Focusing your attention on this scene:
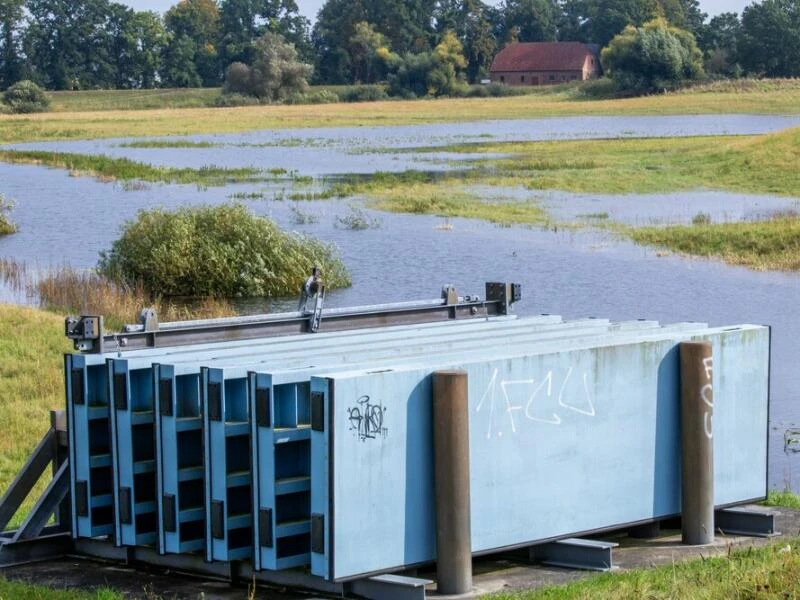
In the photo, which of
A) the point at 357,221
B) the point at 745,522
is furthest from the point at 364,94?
the point at 745,522

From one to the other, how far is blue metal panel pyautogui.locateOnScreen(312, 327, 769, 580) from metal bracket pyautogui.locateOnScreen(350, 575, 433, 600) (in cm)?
9

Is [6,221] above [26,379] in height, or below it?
above

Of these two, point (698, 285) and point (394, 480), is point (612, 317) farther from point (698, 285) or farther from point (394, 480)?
point (394, 480)

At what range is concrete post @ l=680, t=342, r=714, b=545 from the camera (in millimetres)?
10656

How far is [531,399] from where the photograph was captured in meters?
10.0

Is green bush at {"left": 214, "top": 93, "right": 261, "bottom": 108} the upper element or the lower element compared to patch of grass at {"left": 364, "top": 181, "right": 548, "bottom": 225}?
upper

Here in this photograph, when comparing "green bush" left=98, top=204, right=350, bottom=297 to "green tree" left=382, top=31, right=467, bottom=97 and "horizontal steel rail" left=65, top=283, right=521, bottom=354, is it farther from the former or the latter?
"green tree" left=382, top=31, right=467, bottom=97

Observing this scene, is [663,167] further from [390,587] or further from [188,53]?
[188,53]

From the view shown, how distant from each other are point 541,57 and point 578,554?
185 metres

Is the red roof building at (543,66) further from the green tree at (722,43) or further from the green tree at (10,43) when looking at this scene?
the green tree at (10,43)

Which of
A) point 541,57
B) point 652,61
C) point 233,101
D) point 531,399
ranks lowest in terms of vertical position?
point 531,399

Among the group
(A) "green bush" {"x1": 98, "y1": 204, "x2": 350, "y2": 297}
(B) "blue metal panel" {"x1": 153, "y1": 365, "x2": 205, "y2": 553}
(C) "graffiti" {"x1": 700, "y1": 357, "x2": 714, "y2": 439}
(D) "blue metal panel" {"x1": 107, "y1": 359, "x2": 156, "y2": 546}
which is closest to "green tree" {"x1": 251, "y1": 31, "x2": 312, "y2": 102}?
(A) "green bush" {"x1": 98, "y1": 204, "x2": 350, "y2": 297}

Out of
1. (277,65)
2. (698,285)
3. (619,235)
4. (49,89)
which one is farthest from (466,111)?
(698,285)

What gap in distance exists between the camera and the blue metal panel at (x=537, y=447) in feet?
30.1
